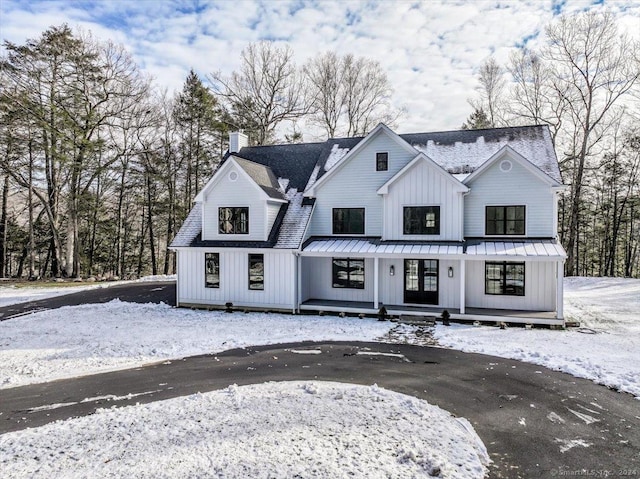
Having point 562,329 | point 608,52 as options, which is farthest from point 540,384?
point 608,52

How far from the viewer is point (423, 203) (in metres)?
14.8

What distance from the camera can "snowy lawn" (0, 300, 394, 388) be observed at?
367 inches

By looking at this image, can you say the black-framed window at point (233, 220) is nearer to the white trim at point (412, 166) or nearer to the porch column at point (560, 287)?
the white trim at point (412, 166)

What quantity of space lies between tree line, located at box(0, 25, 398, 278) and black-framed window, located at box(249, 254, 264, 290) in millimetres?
15946

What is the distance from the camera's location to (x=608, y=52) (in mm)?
23359

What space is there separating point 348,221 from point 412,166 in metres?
3.52

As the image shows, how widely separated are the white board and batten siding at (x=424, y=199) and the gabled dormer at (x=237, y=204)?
4861 mm

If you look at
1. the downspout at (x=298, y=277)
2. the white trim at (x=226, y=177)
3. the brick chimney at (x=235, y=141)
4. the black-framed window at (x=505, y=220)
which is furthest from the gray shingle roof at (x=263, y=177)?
the black-framed window at (x=505, y=220)

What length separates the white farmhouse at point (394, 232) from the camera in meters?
13.8

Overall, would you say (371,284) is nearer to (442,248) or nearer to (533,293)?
(442,248)

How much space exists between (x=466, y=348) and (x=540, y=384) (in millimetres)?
2606

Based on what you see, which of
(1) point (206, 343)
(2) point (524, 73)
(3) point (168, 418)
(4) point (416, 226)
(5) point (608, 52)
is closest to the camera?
(3) point (168, 418)

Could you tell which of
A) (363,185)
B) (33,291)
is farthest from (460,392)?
(33,291)

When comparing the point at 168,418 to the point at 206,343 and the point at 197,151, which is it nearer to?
the point at 206,343
